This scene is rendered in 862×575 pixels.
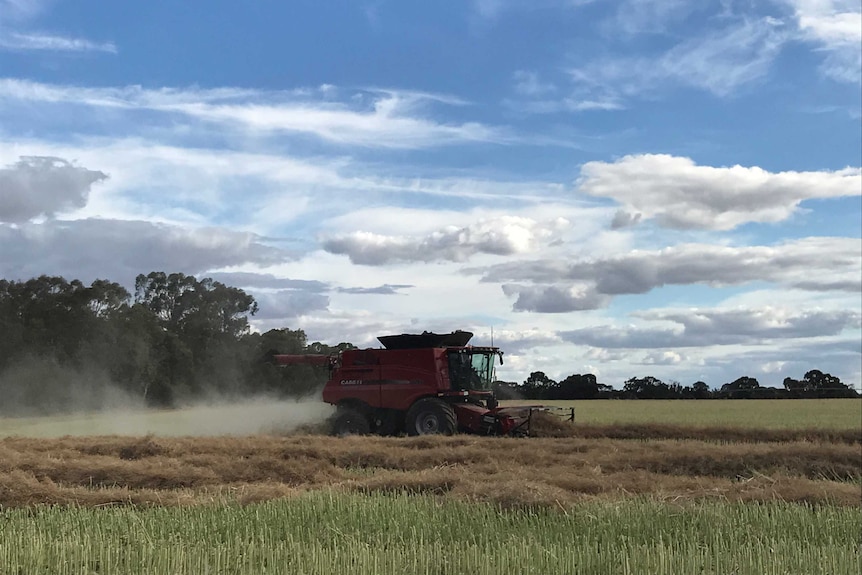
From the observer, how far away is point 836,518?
8.05m

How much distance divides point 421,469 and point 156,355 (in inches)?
1227

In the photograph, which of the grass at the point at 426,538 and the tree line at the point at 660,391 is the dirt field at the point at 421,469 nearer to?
the grass at the point at 426,538

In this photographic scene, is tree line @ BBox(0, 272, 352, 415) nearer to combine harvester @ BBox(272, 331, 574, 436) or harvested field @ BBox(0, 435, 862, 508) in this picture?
combine harvester @ BBox(272, 331, 574, 436)

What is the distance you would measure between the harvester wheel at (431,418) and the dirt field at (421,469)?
1.81m

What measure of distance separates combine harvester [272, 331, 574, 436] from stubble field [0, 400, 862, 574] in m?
3.28

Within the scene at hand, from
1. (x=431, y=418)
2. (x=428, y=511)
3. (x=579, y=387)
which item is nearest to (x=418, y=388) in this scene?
(x=431, y=418)

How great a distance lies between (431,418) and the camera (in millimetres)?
18734

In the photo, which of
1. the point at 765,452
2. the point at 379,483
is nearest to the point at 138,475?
the point at 379,483

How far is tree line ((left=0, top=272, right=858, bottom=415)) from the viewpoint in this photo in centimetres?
3016

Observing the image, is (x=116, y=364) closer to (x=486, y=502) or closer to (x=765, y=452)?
(x=765, y=452)

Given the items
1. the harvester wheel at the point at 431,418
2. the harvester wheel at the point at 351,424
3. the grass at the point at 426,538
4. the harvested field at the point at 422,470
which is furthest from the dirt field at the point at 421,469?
the harvester wheel at the point at 351,424

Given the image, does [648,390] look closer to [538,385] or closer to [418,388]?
[538,385]

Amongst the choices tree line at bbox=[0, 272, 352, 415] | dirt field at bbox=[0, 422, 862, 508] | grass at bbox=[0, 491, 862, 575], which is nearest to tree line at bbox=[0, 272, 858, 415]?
tree line at bbox=[0, 272, 352, 415]

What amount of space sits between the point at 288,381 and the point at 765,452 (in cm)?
2537
